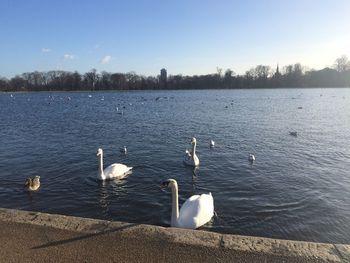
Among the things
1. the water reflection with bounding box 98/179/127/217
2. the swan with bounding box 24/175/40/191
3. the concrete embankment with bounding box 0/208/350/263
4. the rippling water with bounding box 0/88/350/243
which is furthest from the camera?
the swan with bounding box 24/175/40/191

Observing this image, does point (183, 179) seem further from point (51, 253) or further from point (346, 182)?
point (51, 253)

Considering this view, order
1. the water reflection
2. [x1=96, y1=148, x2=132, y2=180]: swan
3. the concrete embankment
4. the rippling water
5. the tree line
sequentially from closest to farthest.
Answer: the concrete embankment < the rippling water < the water reflection < [x1=96, y1=148, x2=132, y2=180]: swan < the tree line

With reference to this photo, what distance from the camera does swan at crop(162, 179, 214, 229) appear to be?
29.2 ft

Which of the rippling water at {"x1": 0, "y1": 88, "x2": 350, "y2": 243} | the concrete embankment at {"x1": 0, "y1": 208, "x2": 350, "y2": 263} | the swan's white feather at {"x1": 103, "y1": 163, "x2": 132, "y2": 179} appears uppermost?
the concrete embankment at {"x1": 0, "y1": 208, "x2": 350, "y2": 263}

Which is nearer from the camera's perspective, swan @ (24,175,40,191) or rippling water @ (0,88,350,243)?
rippling water @ (0,88,350,243)

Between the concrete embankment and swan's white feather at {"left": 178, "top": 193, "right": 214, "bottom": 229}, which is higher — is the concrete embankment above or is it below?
above

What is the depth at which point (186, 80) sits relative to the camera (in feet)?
546

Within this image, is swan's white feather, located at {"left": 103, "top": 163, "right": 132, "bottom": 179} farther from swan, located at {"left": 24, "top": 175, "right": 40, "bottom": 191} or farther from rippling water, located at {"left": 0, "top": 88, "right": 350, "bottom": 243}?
swan, located at {"left": 24, "top": 175, "right": 40, "bottom": 191}

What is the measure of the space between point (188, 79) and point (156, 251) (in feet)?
538

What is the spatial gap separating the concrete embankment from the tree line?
156m

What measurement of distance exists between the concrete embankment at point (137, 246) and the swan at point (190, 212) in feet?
6.22

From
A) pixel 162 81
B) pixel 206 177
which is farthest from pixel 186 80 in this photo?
pixel 206 177

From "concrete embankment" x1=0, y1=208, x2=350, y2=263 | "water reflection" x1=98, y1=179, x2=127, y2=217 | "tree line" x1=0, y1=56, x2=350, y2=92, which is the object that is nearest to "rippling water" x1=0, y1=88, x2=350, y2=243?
"water reflection" x1=98, y1=179, x2=127, y2=217

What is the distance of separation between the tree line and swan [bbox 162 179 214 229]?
501ft
